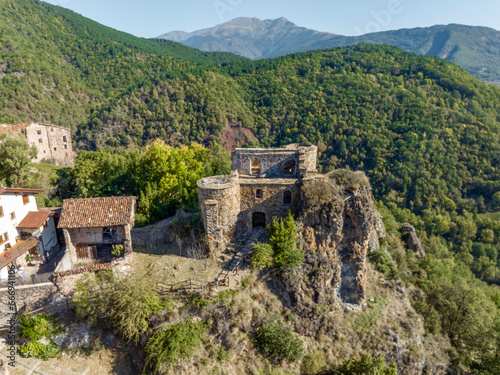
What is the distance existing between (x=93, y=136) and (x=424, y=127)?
93432mm

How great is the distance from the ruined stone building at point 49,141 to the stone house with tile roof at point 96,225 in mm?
34418

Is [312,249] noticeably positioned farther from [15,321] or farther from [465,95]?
[465,95]

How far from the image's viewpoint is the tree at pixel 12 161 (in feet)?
111

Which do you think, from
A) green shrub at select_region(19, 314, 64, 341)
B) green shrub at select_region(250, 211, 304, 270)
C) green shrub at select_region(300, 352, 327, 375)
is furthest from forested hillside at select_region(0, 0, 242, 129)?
green shrub at select_region(300, 352, 327, 375)

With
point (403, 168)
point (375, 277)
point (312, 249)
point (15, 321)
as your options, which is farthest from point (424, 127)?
point (15, 321)

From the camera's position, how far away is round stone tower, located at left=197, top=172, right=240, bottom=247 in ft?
77.8

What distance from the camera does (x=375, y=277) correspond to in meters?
30.0

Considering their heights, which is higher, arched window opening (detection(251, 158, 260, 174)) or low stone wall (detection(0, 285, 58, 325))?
arched window opening (detection(251, 158, 260, 174))

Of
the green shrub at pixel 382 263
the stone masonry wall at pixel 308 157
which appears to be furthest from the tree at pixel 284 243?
the green shrub at pixel 382 263

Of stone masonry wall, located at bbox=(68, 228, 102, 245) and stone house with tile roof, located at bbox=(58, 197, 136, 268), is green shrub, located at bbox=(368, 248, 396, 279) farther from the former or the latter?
stone masonry wall, located at bbox=(68, 228, 102, 245)

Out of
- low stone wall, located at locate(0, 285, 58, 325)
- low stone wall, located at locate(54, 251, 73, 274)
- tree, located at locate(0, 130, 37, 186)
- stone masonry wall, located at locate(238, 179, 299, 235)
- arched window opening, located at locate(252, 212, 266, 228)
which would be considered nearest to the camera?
low stone wall, located at locate(0, 285, 58, 325)

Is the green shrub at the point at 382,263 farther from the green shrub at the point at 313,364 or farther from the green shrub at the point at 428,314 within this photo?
the green shrub at the point at 313,364

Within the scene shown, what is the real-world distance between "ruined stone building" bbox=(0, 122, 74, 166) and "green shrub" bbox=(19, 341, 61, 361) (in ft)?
137

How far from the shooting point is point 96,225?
24750 millimetres
